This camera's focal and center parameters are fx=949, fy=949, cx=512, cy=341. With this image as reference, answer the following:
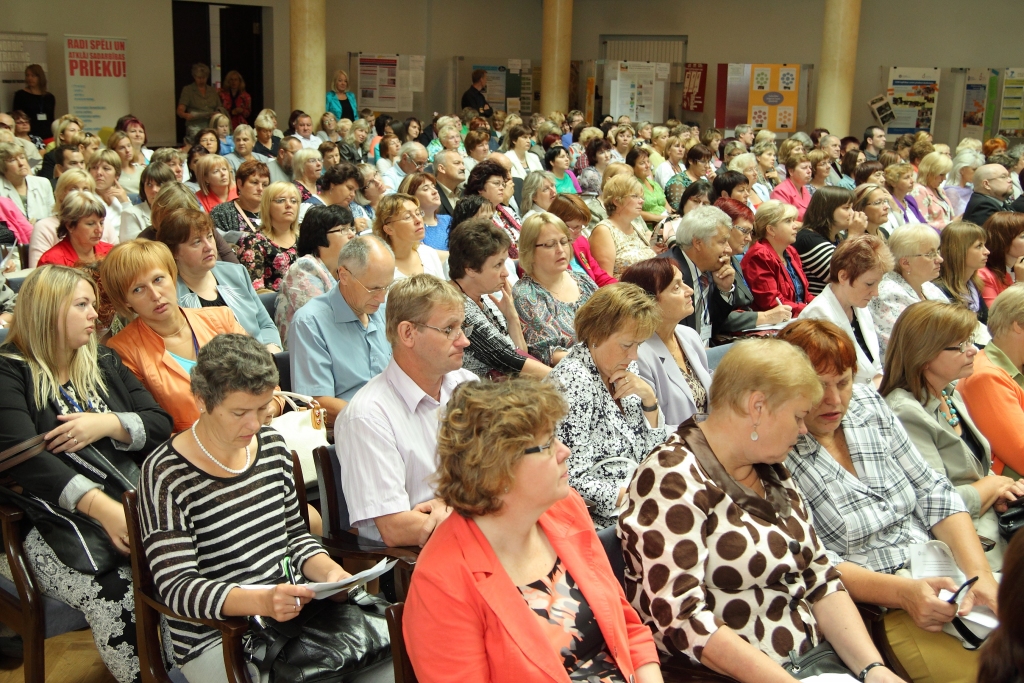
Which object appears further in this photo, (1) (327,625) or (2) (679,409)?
(2) (679,409)

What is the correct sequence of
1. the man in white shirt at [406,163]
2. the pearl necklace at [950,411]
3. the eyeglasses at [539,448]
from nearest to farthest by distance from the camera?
the eyeglasses at [539,448] < the pearl necklace at [950,411] < the man in white shirt at [406,163]

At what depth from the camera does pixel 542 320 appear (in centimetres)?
425

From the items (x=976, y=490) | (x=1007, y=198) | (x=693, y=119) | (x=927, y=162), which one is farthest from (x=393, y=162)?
(x=693, y=119)

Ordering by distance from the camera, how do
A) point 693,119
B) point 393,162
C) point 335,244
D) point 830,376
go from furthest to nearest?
point 693,119
point 393,162
point 335,244
point 830,376

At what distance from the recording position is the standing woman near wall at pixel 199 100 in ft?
46.3

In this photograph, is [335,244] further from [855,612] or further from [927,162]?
[927,162]

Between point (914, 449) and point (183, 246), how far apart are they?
2857mm

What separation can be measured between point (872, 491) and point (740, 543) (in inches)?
25.6

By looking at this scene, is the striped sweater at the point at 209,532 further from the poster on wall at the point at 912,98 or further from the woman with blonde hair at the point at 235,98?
the poster on wall at the point at 912,98

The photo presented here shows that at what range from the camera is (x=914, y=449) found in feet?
9.02

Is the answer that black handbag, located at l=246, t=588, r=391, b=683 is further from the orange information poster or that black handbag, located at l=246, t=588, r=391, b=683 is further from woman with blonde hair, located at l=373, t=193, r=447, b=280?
the orange information poster

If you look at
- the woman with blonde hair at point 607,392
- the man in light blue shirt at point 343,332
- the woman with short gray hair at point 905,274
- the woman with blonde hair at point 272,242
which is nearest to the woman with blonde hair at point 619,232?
the woman with short gray hair at point 905,274

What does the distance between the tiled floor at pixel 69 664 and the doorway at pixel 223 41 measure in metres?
13.9

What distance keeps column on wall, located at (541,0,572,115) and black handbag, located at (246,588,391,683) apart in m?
14.7
